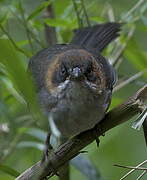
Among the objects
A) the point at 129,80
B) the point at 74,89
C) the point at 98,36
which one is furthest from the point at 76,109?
the point at 98,36

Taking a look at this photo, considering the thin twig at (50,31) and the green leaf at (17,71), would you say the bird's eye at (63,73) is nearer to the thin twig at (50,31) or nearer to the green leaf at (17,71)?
the thin twig at (50,31)

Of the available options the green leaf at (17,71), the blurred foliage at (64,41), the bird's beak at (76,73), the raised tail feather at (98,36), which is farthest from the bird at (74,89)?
the green leaf at (17,71)

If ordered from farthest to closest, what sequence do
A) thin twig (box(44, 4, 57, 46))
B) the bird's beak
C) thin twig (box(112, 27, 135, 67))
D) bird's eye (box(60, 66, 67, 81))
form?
1. thin twig (box(44, 4, 57, 46))
2. thin twig (box(112, 27, 135, 67))
3. bird's eye (box(60, 66, 67, 81))
4. the bird's beak

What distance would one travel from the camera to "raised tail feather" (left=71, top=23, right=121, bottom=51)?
3.40m

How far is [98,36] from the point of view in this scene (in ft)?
12.2

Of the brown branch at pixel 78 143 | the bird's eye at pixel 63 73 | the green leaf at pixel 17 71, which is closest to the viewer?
the green leaf at pixel 17 71

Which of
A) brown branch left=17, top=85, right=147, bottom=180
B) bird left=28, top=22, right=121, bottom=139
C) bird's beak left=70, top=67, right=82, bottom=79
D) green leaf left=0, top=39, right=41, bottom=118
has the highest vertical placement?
green leaf left=0, top=39, right=41, bottom=118

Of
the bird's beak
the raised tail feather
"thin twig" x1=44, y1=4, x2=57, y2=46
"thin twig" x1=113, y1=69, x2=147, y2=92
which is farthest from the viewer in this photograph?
the raised tail feather

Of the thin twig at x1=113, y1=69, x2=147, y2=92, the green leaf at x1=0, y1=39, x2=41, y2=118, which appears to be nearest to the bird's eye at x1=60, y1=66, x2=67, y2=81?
the thin twig at x1=113, y1=69, x2=147, y2=92

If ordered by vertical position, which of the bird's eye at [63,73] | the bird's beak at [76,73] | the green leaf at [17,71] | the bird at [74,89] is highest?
the green leaf at [17,71]

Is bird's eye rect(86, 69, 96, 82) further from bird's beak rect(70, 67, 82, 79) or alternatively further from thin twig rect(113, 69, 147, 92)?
thin twig rect(113, 69, 147, 92)

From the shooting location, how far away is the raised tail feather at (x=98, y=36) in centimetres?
340

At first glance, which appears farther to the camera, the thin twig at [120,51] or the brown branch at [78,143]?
the thin twig at [120,51]

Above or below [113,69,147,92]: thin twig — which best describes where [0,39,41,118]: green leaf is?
above
